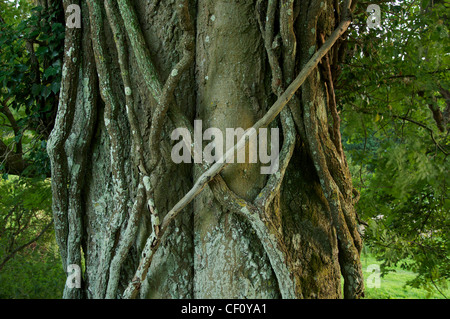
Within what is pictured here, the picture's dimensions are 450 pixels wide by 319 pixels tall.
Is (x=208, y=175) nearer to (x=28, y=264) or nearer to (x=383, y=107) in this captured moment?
(x=383, y=107)

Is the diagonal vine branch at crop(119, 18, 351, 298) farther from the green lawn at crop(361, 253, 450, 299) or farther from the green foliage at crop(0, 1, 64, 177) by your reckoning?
the green lawn at crop(361, 253, 450, 299)

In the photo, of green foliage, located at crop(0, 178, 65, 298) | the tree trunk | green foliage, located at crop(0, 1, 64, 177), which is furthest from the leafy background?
the tree trunk

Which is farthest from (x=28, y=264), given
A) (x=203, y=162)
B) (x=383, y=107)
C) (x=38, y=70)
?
(x=383, y=107)

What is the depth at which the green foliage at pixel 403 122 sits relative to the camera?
246 centimetres

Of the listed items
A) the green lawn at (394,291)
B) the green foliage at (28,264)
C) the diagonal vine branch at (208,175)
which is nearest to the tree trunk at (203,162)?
the diagonal vine branch at (208,175)

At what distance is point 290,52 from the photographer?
1.68 metres

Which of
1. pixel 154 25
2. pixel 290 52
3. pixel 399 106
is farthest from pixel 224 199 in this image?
pixel 399 106

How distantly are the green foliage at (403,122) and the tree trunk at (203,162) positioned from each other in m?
0.79

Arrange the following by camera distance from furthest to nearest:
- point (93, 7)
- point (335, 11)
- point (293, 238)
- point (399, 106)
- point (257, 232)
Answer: point (399, 106)
point (335, 11)
point (93, 7)
point (293, 238)
point (257, 232)

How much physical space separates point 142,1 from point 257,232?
116 centimetres

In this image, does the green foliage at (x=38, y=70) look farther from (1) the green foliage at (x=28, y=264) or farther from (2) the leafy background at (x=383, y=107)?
(1) the green foliage at (x=28, y=264)

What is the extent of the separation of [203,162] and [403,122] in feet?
6.08

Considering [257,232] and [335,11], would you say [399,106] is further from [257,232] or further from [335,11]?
[257,232]

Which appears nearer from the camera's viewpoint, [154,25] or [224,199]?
[224,199]
